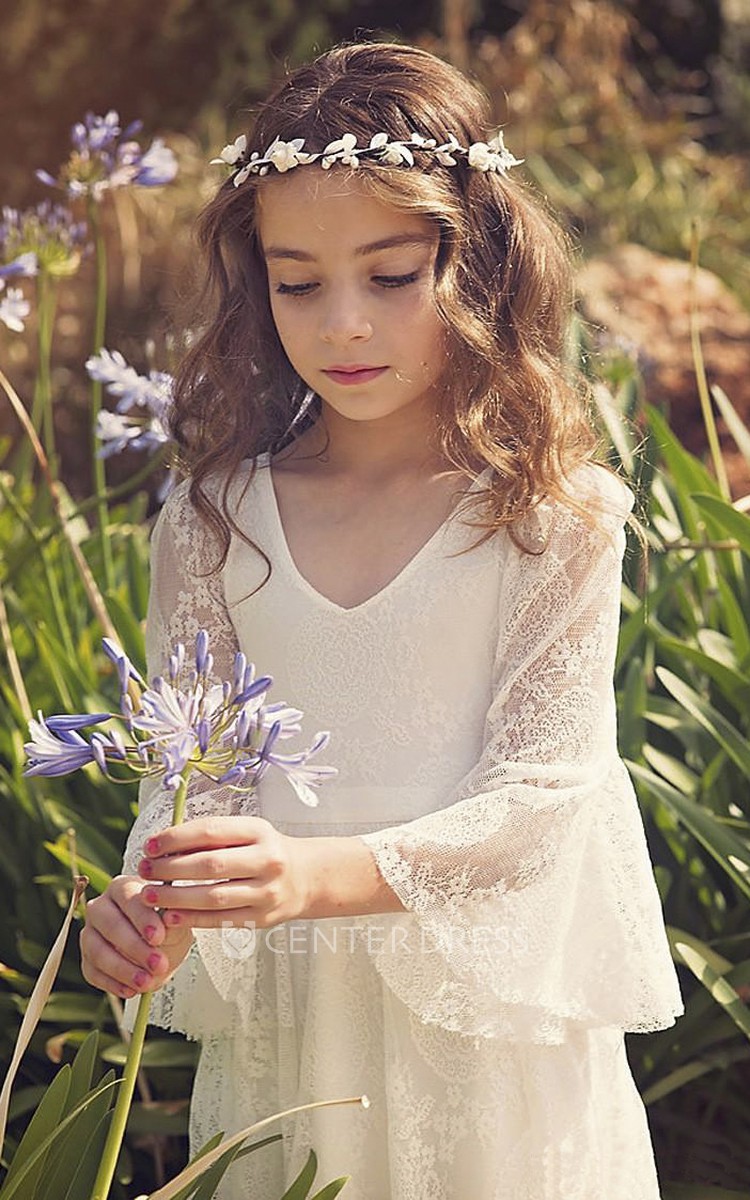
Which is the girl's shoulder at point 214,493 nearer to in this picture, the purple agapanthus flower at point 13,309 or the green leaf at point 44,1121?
the purple agapanthus flower at point 13,309

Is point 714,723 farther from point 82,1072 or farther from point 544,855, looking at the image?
point 82,1072

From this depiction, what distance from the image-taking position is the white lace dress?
155 cm

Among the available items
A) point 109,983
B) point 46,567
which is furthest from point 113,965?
point 46,567

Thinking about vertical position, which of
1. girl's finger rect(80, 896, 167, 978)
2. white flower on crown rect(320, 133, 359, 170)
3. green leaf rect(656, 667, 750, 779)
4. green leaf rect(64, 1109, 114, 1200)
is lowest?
green leaf rect(64, 1109, 114, 1200)

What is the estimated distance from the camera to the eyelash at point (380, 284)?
1.58 m

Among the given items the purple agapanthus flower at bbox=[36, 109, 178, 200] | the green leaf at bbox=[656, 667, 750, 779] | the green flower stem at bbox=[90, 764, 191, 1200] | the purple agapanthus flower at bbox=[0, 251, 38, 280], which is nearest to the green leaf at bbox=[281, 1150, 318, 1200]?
the green flower stem at bbox=[90, 764, 191, 1200]

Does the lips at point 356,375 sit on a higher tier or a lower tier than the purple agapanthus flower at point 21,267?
lower

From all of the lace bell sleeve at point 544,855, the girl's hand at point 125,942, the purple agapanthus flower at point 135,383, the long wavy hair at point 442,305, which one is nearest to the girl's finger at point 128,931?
the girl's hand at point 125,942

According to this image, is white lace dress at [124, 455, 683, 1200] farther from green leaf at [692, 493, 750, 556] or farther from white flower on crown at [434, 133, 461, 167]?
green leaf at [692, 493, 750, 556]

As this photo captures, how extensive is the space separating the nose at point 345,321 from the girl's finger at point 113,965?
586mm

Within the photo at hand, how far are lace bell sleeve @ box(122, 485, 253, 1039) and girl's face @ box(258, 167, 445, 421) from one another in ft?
0.84

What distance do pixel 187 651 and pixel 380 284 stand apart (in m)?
0.43

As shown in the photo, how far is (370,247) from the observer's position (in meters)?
1.56

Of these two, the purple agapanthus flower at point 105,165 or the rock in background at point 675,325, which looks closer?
the purple agapanthus flower at point 105,165
